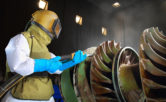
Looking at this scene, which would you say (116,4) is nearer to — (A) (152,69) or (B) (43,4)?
(B) (43,4)

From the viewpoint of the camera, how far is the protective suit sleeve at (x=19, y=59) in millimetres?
906

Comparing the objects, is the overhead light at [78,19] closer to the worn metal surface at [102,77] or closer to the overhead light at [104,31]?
the overhead light at [104,31]

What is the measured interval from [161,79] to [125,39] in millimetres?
1336

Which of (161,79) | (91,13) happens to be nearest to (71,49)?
(91,13)

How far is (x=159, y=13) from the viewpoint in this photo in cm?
197

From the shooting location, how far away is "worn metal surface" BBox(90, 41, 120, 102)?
3.74 feet

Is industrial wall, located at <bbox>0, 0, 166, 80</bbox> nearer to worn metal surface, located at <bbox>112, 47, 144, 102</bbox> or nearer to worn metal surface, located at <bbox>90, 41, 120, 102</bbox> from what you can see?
worn metal surface, located at <bbox>90, 41, 120, 102</bbox>

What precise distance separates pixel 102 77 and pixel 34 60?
49 centimetres

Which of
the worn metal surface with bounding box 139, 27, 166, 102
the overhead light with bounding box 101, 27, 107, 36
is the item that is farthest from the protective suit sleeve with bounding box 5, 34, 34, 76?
the overhead light with bounding box 101, 27, 107, 36

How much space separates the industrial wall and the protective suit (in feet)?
1.42

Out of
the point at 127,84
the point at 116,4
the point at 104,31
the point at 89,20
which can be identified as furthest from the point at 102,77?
the point at 116,4

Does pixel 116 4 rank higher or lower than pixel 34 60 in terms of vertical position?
higher

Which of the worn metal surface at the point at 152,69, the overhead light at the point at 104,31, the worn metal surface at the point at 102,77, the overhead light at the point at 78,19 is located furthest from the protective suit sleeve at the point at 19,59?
the overhead light at the point at 104,31

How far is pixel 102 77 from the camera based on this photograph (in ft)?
3.81
